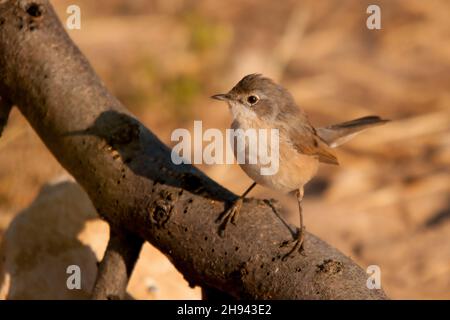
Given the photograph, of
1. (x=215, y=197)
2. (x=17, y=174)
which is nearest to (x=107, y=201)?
(x=215, y=197)

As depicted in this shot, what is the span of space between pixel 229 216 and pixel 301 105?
234 inches

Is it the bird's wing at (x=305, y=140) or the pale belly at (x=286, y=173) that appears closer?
the pale belly at (x=286, y=173)

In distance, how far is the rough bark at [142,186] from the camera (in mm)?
3924

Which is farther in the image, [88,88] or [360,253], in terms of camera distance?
[360,253]

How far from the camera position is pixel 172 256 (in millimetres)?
4316

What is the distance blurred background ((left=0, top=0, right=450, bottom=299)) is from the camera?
5695 millimetres

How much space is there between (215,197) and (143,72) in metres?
5.32

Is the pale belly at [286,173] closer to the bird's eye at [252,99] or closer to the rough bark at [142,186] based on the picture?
the rough bark at [142,186]

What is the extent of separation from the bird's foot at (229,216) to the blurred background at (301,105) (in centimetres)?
154

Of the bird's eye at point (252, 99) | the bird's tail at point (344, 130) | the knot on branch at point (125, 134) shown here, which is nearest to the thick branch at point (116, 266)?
the knot on branch at point (125, 134)

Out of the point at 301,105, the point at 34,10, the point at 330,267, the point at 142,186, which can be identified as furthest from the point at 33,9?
the point at 301,105

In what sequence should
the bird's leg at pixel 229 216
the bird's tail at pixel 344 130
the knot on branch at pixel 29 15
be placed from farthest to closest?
the bird's tail at pixel 344 130, the knot on branch at pixel 29 15, the bird's leg at pixel 229 216

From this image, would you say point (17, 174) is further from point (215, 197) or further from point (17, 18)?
point (215, 197)
